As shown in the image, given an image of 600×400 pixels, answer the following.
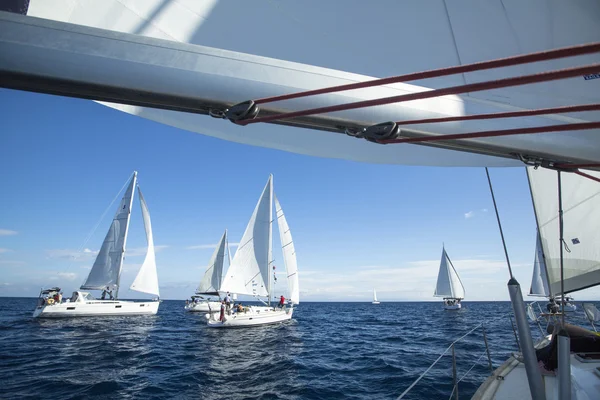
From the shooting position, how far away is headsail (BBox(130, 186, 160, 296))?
111 feet

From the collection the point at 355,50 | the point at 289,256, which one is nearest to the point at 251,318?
the point at 289,256

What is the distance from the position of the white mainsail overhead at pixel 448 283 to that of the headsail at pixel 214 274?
115 feet

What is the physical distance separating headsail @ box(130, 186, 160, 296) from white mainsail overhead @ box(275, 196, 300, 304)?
52.1 feet

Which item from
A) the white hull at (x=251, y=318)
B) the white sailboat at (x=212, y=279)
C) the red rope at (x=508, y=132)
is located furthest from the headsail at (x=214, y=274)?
the red rope at (x=508, y=132)

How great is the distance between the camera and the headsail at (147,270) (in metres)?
33.8

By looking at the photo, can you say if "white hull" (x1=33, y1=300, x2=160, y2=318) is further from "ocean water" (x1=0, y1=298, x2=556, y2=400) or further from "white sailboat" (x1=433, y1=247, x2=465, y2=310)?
"white sailboat" (x1=433, y1=247, x2=465, y2=310)

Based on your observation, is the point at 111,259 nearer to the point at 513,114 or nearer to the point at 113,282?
the point at 113,282

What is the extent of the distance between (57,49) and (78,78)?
12 cm

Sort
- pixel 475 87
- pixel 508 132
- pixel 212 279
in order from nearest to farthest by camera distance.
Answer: pixel 475 87 → pixel 508 132 → pixel 212 279

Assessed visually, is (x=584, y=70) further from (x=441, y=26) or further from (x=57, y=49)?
(x=57, y=49)

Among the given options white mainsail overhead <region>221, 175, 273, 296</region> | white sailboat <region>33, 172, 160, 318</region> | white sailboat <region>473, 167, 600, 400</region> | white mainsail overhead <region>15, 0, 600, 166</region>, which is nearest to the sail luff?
white sailboat <region>33, 172, 160, 318</region>

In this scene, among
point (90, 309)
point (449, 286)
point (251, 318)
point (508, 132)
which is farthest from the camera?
point (449, 286)

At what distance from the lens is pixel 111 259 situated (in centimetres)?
3234

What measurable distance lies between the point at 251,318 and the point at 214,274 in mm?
20668
